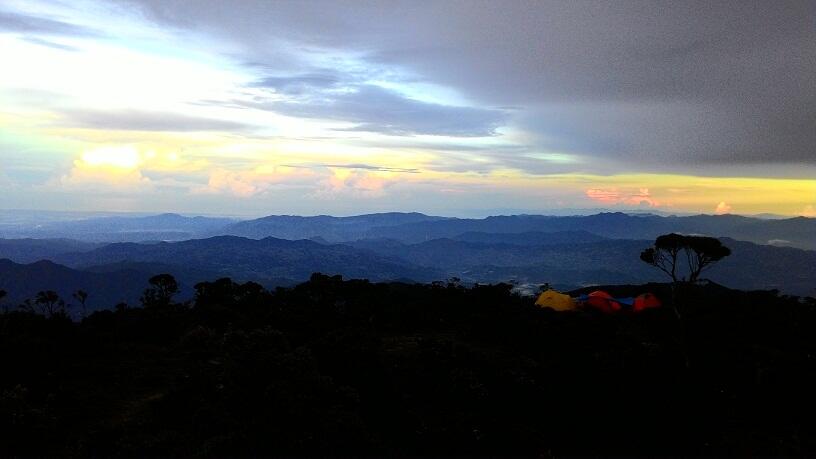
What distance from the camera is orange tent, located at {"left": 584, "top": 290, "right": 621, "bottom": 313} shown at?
46759mm

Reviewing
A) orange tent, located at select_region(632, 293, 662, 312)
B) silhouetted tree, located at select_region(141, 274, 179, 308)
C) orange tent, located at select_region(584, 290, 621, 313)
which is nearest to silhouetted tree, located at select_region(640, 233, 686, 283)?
orange tent, located at select_region(584, 290, 621, 313)

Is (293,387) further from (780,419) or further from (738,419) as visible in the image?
(780,419)

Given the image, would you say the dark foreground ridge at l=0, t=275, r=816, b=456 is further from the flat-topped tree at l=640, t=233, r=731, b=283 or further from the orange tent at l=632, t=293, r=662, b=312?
the orange tent at l=632, t=293, r=662, b=312

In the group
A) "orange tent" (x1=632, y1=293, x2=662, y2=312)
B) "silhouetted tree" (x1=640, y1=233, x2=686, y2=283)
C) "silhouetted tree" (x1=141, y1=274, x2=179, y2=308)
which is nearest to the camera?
"silhouetted tree" (x1=640, y1=233, x2=686, y2=283)

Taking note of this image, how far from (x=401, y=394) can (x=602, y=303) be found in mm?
35586

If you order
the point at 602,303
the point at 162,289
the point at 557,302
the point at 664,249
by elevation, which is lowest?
the point at 557,302

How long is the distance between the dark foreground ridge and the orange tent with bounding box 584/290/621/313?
1668cm

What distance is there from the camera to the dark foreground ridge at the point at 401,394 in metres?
Answer: 13.9

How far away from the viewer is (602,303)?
1874 inches

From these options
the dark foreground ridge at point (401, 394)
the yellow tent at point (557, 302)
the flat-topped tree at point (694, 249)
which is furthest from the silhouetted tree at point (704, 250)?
the yellow tent at point (557, 302)

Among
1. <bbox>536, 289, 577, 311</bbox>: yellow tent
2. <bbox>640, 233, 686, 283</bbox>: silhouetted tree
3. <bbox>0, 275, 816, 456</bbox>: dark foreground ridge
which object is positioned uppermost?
<bbox>640, 233, 686, 283</bbox>: silhouetted tree

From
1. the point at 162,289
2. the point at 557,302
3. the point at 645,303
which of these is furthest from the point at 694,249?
the point at 162,289

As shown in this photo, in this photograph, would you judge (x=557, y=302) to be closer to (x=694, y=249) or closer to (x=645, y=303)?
(x=645, y=303)

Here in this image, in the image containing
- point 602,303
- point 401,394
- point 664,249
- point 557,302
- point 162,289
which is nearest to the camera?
point 401,394
